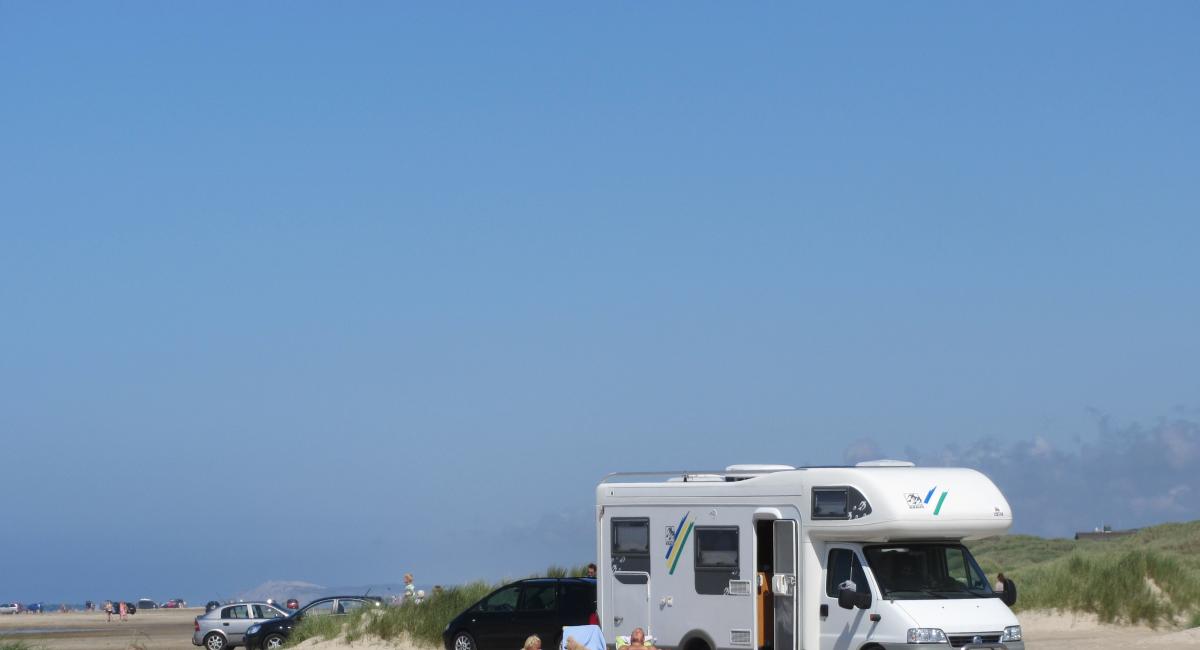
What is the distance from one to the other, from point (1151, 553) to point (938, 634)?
19223mm

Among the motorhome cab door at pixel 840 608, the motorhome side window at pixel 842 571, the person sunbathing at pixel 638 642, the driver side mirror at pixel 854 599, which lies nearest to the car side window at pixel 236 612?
the person sunbathing at pixel 638 642

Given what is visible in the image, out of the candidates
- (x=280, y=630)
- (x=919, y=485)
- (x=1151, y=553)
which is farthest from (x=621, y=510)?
(x=1151, y=553)

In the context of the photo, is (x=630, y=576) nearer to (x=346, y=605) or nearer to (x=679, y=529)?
(x=679, y=529)

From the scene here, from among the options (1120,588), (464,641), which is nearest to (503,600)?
(464,641)

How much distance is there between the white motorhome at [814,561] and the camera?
54.7ft

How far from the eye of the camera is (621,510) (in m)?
19.4

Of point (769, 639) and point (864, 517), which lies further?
point (769, 639)

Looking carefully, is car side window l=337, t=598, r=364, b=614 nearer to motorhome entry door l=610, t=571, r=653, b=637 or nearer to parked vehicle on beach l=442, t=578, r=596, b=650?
parked vehicle on beach l=442, t=578, r=596, b=650

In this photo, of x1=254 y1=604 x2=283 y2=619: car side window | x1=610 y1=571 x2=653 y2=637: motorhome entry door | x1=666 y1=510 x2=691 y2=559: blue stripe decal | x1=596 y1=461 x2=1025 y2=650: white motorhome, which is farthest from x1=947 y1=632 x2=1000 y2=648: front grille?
x1=254 y1=604 x2=283 y2=619: car side window

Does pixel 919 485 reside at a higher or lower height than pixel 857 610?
higher

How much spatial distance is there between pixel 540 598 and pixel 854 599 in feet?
28.9

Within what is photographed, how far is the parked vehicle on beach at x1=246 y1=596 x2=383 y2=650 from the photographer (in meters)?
32.3

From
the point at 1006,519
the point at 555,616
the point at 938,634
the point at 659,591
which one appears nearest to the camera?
the point at 938,634

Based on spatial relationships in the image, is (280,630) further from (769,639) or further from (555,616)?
(769,639)
